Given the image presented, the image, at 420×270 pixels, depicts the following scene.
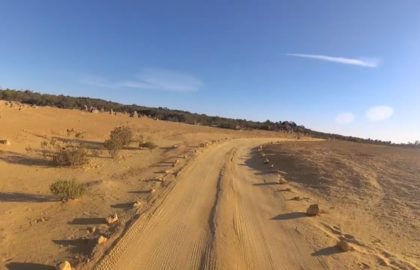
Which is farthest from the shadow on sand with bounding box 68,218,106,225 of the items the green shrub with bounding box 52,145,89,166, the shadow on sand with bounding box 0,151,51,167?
the shadow on sand with bounding box 0,151,51,167

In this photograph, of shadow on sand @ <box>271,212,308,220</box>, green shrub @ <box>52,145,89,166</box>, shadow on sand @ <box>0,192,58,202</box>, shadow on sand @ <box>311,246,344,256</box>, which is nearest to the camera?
shadow on sand @ <box>311,246,344,256</box>

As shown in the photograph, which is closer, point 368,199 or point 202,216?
point 202,216

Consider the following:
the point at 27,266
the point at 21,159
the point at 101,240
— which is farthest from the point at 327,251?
the point at 21,159

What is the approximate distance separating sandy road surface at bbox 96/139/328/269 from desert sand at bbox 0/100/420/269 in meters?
0.03

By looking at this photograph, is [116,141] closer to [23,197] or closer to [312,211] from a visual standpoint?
[23,197]

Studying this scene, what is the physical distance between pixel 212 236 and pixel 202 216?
5.49ft

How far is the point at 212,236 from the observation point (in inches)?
384

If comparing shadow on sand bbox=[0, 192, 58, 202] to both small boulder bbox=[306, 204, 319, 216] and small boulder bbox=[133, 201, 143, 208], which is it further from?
small boulder bbox=[306, 204, 319, 216]

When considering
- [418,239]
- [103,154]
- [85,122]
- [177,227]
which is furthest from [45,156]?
[85,122]

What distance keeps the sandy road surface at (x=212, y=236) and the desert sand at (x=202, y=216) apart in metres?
0.03

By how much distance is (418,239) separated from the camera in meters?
11.8

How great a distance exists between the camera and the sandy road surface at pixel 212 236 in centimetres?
816

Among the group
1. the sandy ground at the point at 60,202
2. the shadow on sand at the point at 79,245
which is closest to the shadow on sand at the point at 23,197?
the sandy ground at the point at 60,202

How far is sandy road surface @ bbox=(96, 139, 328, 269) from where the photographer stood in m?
8.16
